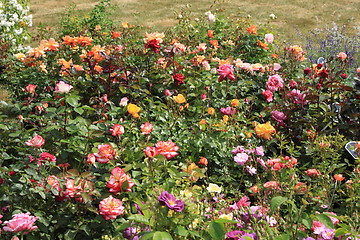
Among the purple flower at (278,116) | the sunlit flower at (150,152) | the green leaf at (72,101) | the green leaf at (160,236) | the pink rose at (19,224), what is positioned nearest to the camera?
the green leaf at (160,236)

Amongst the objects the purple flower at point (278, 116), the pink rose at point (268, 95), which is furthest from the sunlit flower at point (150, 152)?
the pink rose at point (268, 95)

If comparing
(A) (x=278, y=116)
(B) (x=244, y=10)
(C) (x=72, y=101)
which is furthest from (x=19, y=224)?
(B) (x=244, y=10)

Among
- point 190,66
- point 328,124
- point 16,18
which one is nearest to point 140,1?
point 16,18

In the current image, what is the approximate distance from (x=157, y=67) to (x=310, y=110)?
1.19 metres

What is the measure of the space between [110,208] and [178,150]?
836 mm

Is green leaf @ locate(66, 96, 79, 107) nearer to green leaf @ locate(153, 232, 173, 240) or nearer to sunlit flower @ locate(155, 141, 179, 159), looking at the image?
sunlit flower @ locate(155, 141, 179, 159)

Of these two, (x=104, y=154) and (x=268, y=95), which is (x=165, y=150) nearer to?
(x=104, y=154)

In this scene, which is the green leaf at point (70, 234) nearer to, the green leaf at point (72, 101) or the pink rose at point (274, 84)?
the green leaf at point (72, 101)

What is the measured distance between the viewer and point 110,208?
1.84 m

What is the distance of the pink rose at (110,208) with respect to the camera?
1.83 meters

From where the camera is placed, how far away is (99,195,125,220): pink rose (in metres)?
1.83

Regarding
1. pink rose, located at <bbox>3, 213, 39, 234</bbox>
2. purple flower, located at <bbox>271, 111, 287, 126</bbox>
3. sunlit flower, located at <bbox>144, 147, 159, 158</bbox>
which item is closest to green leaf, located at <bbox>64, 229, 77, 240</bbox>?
pink rose, located at <bbox>3, 213, 39, 234</bbox>

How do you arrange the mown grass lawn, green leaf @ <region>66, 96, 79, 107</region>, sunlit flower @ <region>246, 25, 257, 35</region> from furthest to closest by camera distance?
1. the mown grass lawn
2. sunlit flower @ <region>246, 25, 257, 35</region>
3. green leaf @ <region>66, 96, 79, 107</region>

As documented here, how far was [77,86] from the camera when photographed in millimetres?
3104
